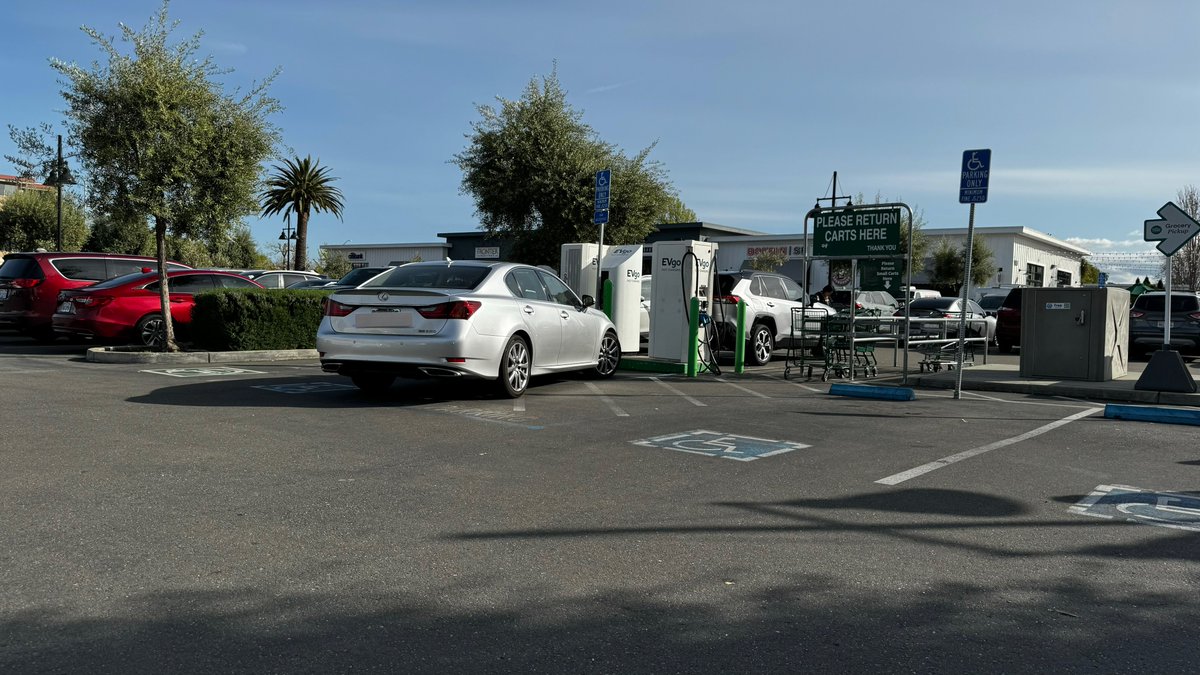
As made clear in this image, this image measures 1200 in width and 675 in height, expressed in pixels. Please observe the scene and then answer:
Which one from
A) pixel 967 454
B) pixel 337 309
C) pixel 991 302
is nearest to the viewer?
pixel 967 454

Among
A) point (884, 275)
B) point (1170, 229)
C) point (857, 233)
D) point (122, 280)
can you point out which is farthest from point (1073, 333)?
point (122, 280)

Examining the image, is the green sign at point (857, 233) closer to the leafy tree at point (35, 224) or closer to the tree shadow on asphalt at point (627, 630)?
the tree shadow on asphalt at point (627, 630)

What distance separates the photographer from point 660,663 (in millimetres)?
3152

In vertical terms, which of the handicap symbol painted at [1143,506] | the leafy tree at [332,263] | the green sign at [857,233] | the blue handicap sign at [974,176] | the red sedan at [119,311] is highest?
the leafy tree at [332,263]

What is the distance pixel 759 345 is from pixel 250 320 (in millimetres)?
8581

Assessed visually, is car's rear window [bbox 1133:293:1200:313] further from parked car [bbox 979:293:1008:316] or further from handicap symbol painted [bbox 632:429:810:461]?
handicap symbol painted [bbox 632:429:810:461]

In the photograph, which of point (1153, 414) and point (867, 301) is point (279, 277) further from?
point (1153, 414)

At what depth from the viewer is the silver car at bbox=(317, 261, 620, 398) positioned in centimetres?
912

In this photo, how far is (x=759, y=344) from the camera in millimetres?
16281

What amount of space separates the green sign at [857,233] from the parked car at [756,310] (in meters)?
1.92

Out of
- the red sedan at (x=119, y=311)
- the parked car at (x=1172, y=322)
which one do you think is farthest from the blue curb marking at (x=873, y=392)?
the parked car at (x=1172, y=322)

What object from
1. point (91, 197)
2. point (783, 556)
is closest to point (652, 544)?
point (783, 556)

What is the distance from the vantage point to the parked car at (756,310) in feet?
51.7

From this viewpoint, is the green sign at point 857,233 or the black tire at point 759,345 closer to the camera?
the green sign at point 857,233
